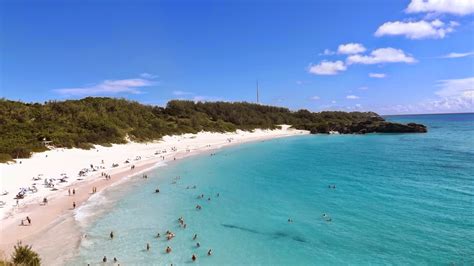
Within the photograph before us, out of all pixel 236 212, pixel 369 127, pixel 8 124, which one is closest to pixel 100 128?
pixel 8 124

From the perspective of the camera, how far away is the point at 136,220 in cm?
2322

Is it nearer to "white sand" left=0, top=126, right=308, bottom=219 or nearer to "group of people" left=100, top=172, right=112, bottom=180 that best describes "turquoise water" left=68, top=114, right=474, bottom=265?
"group of people" left=100, top=172, right=112, bottom=180

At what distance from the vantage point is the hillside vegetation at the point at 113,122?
45.9m

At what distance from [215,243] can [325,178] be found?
21757 millimetres

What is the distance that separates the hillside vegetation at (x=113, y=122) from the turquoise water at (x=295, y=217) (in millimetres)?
17199

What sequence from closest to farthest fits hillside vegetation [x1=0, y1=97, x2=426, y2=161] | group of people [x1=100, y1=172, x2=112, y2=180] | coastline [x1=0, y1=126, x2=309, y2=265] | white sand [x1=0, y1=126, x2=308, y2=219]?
coastline [x1=0, y1=126, x2=309, y2=265] < white sand [x1=0, y1=126, x2=308, y2=219] < group of people [x1=100, y1=172, x2=112, y2=180] < hillside vegetation [x1=0, y1=97, x2=426, y2=161]

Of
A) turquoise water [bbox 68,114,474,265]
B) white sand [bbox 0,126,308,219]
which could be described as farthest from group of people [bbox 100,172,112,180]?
turquoise water [bbox 68,114,474,265]

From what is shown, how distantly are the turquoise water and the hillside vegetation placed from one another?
17.2 metres

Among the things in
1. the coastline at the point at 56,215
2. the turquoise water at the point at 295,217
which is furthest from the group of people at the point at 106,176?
the turquoise water at the point at 295,217

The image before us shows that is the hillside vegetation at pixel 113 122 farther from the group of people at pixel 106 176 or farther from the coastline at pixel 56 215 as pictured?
the group of people at pixel 106 176

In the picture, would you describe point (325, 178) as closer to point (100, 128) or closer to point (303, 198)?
point (303, 198)

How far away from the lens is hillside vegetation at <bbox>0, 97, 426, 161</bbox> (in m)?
45.9

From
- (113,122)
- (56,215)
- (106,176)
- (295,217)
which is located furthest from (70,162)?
(295,217)

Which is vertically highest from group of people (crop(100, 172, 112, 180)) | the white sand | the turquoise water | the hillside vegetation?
the hillside vegetation
